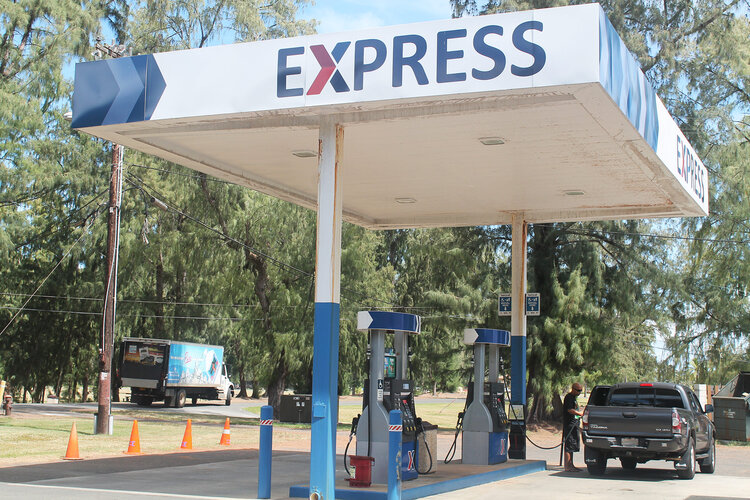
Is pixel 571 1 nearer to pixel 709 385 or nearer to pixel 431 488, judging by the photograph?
pixel 709 385

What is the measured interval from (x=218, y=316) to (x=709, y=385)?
28.7m

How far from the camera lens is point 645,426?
1430 centimetres

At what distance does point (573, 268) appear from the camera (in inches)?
1153

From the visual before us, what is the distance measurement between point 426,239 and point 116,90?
70.4 ft

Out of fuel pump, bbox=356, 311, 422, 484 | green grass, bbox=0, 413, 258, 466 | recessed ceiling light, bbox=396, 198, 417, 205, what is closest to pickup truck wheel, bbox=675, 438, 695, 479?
fuel pump, bbox=356, 311, 422, 484

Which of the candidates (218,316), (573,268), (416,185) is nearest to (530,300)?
(416,185)

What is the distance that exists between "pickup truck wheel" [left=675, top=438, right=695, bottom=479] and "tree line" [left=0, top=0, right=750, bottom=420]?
12718mm

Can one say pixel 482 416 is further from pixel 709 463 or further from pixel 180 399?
pixel 180 399

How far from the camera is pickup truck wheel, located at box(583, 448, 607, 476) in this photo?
15133 mm

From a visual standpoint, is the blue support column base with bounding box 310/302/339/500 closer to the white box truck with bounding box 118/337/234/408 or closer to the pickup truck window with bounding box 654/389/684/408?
the pickup truck window with bounding box 654/389/684/408

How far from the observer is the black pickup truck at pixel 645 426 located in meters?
14.2

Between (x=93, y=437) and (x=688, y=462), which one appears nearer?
(x=688, y=462)

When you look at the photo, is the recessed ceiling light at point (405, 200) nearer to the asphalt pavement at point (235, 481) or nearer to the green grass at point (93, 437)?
the asphalt pavement at point (235, 481)

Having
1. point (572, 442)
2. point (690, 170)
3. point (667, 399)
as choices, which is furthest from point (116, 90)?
point (667, 399)
